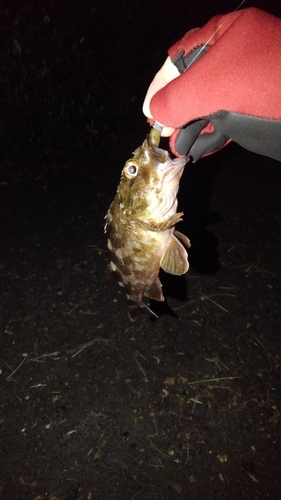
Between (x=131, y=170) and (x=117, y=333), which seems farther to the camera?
(x=117, y=333)

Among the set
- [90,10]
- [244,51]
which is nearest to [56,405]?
[244,51]

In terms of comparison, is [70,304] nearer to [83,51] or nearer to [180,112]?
[180,112]

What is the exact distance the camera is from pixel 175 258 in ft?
7.33

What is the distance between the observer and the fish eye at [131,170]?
2158 millimetres

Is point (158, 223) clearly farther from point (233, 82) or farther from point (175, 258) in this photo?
point (233, 82)

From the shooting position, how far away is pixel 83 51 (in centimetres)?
598

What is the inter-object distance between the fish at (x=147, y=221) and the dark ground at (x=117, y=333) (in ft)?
5.07

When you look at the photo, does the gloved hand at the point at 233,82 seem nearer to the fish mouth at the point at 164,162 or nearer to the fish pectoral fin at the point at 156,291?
the fish mouth at the point at 164,162

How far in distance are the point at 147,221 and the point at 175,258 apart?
26 cm

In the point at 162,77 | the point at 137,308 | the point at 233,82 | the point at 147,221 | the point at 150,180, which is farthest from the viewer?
the point at 137,308

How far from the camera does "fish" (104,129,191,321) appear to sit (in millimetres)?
2082

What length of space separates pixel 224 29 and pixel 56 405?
312 cm

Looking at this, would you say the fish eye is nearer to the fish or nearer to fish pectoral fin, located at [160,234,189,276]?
the fish

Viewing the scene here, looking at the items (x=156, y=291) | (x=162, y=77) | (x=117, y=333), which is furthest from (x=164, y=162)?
(x=117, y=333)
